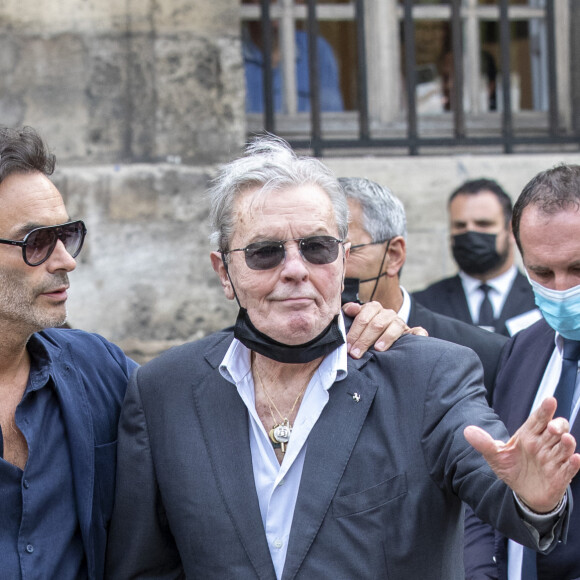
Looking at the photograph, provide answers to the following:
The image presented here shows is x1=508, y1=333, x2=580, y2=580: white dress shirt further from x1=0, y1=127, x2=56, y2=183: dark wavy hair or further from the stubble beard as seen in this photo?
x1=0, y1=127, x2=56, y2=183: dark wavy hair

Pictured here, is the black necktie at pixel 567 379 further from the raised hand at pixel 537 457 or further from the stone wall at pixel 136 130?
the stone wall at pixel 136 130

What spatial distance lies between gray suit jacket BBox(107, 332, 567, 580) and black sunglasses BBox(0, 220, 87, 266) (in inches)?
19.2

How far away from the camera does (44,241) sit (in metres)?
2.88

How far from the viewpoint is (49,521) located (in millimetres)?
2676

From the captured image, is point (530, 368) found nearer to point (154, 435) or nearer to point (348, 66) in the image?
point (154, 435)

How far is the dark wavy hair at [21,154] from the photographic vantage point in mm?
2877

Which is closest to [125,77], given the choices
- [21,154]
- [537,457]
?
[21,154]

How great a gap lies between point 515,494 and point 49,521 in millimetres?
1331

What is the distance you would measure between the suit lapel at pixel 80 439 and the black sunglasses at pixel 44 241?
35cm

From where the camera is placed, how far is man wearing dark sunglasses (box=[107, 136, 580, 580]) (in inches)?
95.0

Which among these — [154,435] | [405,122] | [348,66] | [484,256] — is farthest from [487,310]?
[154,435]

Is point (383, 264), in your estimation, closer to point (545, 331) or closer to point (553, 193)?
point (545, 331)

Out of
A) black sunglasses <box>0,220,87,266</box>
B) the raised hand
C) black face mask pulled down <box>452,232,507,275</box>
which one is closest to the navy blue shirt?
black sunglasses <box>0,220,87,266</box>

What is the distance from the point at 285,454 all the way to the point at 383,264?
165 centimetres
